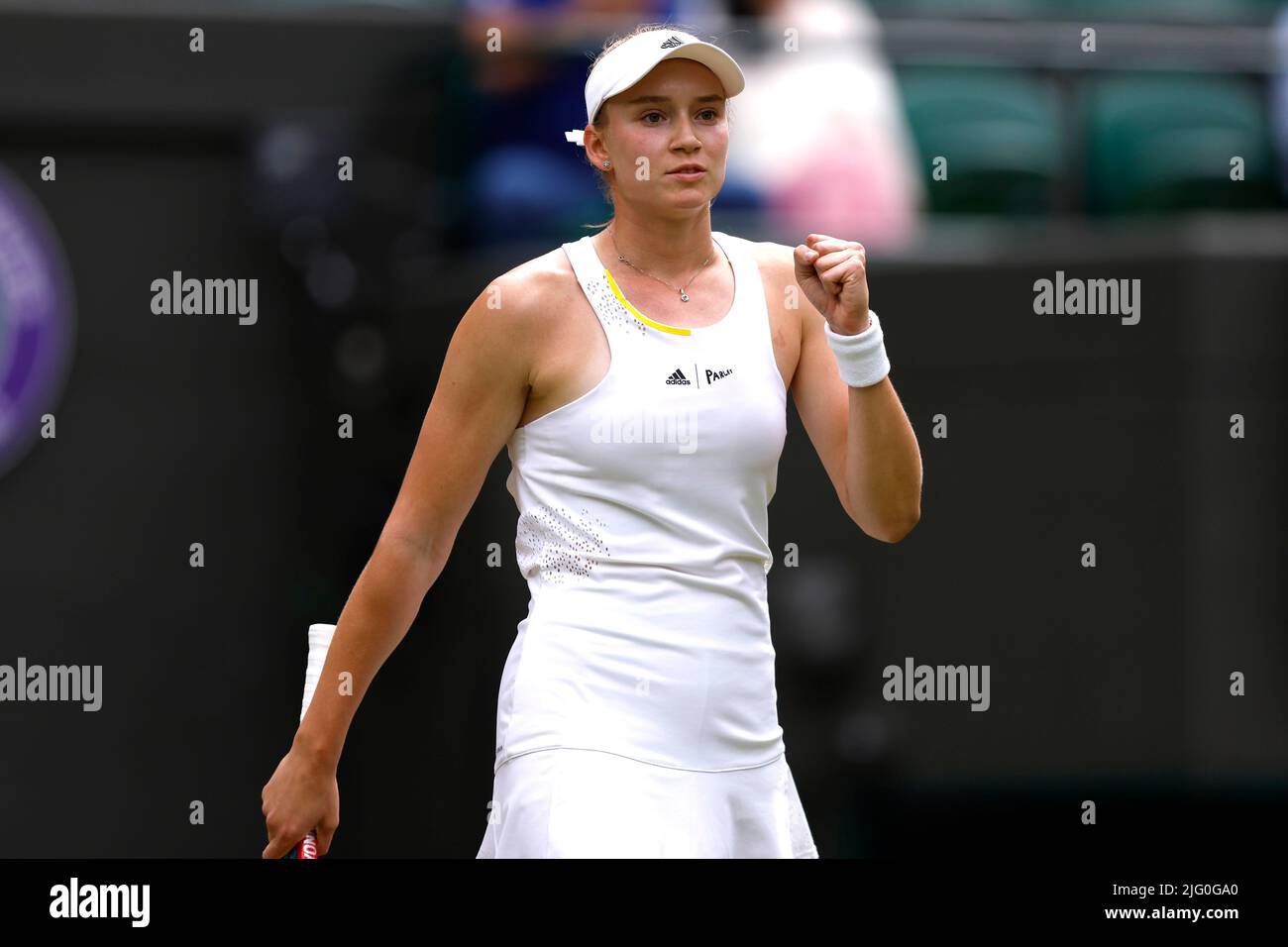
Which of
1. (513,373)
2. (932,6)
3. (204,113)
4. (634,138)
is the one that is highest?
(932,6)

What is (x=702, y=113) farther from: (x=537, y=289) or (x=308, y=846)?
(x=308, y=846)

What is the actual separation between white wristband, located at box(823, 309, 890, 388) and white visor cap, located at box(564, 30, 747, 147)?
1.29 feet

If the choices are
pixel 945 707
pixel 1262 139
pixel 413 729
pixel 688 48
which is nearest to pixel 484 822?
pixel 413 729

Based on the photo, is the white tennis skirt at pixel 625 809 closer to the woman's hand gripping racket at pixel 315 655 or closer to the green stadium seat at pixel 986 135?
the woman's hand gripping racket at pixel 315 655

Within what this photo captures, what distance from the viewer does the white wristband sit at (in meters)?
2.88

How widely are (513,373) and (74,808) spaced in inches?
89.1

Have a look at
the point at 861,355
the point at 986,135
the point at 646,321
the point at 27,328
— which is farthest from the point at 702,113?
the point at 986,135

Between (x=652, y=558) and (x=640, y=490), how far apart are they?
3.7 inches

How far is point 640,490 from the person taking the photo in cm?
295

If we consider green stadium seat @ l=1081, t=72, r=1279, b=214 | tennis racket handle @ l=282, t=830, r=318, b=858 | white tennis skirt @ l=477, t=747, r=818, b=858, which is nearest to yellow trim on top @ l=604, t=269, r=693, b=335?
white tennis skirt @ l=477, t=747, r=818, b=858

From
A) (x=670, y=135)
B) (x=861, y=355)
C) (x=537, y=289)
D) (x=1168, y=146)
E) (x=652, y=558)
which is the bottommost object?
(x=652, y=558)

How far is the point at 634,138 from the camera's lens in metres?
3.00

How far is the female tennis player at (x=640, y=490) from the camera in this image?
292cm
